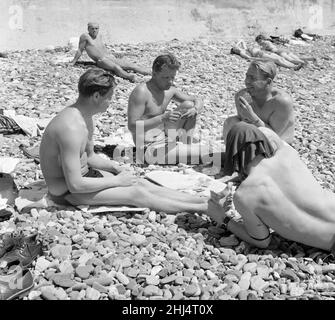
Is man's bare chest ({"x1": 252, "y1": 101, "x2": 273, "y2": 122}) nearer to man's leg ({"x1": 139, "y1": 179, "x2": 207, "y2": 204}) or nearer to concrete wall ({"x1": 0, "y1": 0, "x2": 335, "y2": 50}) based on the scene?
man's leg ({"x1": 139, "y1": 179, "x2": 207, "y2": 204})

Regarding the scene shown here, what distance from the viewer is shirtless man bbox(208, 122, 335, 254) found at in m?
Result: 3.82

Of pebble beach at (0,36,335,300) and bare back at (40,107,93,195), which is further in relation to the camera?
bare back at (40,107,93,195)

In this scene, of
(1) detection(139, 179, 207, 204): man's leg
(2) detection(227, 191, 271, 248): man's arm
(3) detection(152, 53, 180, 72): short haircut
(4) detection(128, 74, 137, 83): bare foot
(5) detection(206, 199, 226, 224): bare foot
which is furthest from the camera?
(4) detection(128, 74, 137, 83): bare foot

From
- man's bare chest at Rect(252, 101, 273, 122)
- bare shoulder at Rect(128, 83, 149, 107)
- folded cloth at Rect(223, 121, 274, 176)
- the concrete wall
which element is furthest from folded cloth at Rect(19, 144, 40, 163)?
the concrete wall

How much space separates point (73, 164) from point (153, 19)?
1140 centimetres

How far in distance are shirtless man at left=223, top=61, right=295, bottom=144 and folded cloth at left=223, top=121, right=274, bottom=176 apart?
2.03m

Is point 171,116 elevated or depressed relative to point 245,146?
depressed

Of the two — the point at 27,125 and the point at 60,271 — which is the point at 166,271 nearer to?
the point at 60,271

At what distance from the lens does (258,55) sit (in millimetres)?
13039

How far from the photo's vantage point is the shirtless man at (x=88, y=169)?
4.41 m

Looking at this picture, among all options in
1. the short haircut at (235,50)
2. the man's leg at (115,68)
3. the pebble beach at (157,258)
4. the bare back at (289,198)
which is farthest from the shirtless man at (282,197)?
the short haircut at (235,50)

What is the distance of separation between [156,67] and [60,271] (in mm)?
2891

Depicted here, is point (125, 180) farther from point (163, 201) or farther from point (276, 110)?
point (276, 110)

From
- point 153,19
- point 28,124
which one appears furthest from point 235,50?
point 28,124
